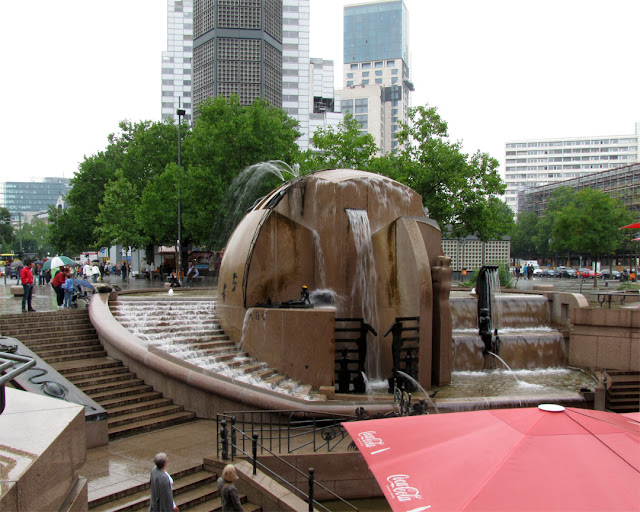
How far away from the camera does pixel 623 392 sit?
586 inches

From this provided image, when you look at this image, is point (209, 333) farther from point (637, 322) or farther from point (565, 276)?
point (565, 276)

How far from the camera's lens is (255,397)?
10.3 meters

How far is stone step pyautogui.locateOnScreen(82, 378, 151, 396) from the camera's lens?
36.0 feet

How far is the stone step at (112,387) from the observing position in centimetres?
1097

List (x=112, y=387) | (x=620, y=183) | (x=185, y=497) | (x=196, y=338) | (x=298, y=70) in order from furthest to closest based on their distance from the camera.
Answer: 1. (x=298, y=70)
2. (x=620, y=183)
3. (x=196, y=338)
4. (x=112, y=387)
5. (x=185, y=497)

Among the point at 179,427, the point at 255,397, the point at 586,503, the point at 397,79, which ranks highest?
the point at 397,79

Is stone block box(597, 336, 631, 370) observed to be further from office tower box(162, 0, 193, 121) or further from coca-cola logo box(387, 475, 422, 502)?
office tower box(162, 0, 193, 121)

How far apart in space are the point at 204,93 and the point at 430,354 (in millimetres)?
51791

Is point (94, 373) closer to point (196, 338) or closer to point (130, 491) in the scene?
point (196, 338)

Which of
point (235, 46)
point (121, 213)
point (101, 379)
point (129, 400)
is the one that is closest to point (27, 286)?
point (101, 379)

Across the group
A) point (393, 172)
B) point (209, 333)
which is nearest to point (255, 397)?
point (209, 333)

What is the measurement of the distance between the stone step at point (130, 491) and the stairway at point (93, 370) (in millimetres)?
2237

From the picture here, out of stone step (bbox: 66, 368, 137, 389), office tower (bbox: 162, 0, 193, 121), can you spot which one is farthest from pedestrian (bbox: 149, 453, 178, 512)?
office tower (bbox: 162, 0, 193, 121)

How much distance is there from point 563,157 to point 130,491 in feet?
460
